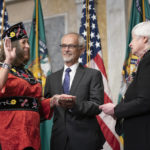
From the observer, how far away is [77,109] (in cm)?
240

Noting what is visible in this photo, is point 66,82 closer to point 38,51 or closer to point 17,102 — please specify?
point 17,102

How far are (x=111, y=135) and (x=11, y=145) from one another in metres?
2.13

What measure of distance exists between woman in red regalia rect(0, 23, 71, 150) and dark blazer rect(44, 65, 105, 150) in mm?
273

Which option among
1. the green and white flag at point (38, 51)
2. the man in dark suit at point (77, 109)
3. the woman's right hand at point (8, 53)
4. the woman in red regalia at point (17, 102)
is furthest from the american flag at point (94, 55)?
the woman's right hand at point (8, 53)

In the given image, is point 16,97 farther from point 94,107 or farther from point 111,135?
point 111,135

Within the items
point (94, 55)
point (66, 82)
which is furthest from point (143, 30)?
point (94, 55)

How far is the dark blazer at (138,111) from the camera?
183 centimetres

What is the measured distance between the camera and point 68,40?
9.48 ft

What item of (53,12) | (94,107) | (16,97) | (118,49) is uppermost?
(53,12)

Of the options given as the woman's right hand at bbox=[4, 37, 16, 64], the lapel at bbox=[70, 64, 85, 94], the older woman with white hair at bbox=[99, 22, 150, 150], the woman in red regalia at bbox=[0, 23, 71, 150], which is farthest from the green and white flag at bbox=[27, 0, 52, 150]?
the older woman with white hair at bbox=[99, 22, 150, 150]

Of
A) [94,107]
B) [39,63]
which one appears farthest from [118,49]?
[94,107]

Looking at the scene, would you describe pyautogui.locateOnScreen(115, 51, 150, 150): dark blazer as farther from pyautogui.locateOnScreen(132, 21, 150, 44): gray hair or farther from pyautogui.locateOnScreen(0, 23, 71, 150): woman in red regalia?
pyautogui.locateOnScreen(0, 23, 71, 150): woman in red regalia

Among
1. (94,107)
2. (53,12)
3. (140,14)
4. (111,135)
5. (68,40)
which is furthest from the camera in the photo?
(53,12)

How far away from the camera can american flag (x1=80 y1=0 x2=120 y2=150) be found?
151 inches
